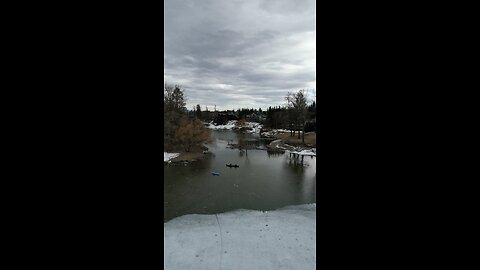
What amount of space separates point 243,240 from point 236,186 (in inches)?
170

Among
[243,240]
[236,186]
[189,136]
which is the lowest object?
[243,240]

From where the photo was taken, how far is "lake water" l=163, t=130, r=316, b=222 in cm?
846

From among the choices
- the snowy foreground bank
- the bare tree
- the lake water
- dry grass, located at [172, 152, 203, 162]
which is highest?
the bare tree

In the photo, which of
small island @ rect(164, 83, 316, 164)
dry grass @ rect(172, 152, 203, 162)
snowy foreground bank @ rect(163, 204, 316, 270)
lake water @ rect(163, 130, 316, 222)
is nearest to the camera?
snowy foreground bank @ rect(163, 204, 316, 270)

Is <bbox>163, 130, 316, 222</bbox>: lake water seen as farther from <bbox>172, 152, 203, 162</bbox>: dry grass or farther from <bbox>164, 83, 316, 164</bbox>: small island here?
<bbox>164, 83, 316, 164</bbox>: small island

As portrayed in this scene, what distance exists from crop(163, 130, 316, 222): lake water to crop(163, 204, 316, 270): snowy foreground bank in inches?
25.2

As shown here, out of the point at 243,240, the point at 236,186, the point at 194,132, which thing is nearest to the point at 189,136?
the point at 194,132

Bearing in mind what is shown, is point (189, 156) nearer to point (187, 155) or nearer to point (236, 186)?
point (187, 155)

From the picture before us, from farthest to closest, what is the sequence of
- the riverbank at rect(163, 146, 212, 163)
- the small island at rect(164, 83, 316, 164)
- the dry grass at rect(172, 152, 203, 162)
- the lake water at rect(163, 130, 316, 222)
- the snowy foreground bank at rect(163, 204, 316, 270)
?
the small island at rect(164, 83, 316, 164)
the dry grass at rect(172, 152, 203, 162)
the riverbank at rect(163, 146, 212, 163)
the lake water at rect(163, 130, 316, 222)
the snowy foreground bank at rect(163, 204, 316, 270)

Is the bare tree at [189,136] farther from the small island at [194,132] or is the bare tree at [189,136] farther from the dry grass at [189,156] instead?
the dry grass at [189,156]

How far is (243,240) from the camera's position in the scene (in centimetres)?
613

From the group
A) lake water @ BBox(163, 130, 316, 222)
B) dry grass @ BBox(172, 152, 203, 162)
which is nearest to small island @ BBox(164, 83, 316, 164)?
dry grass @ BBox(172, 152, 203, 162)
